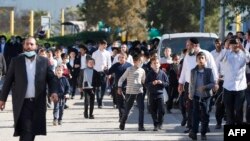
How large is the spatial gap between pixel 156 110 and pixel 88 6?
132 ft

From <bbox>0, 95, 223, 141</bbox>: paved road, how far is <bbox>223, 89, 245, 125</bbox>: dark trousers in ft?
1.56

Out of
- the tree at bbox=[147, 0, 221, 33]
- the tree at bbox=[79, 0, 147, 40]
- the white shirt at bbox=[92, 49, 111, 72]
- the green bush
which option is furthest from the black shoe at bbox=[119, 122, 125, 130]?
the green bush

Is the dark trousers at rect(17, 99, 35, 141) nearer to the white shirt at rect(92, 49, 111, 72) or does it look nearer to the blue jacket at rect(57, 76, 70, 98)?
the blue jacket at rect(57, 76, 70, 98)

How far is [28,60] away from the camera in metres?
12.5

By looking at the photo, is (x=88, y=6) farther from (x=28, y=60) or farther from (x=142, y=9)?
(x=28, y=60)

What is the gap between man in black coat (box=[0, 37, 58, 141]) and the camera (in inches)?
487

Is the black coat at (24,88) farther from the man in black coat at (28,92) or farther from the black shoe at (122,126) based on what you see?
the black shoe at (122,126)

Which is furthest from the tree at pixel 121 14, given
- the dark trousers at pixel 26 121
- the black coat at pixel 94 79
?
the dark trousers at pixel 26 121

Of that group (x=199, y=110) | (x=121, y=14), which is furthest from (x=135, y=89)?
(x=121, y=14)

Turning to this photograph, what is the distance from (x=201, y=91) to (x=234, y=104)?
28.4 inches

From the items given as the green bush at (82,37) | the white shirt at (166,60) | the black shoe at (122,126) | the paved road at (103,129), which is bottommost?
the paved road at (103,129)

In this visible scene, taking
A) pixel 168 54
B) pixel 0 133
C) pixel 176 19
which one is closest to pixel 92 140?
pixel 0 133

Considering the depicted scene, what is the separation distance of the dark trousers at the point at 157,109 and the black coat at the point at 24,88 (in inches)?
215

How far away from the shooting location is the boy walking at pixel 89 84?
2072 centimetres
